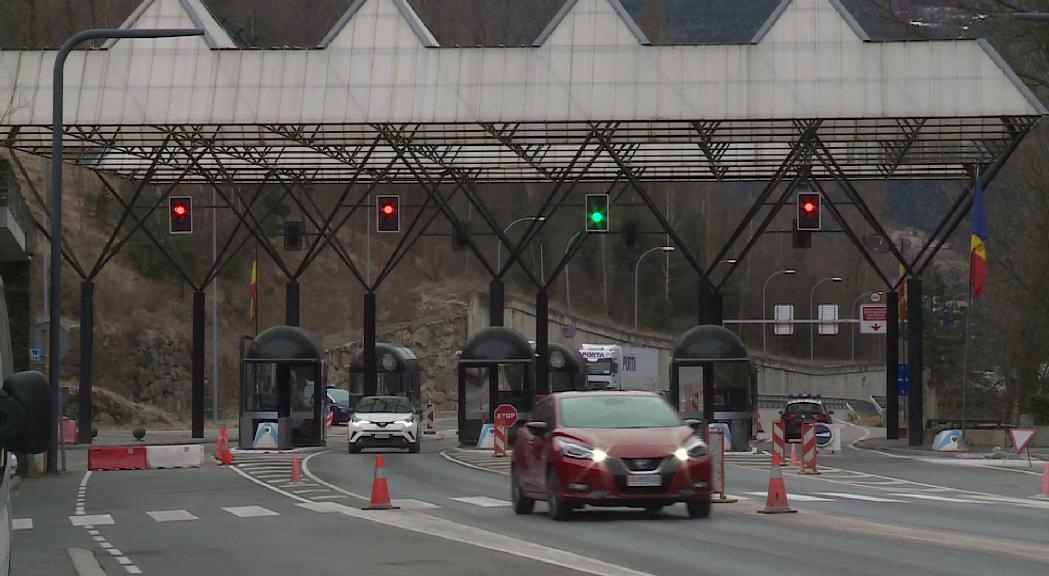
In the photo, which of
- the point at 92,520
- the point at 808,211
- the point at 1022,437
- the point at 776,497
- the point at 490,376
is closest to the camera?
the point at 776,497

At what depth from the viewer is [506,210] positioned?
368ft

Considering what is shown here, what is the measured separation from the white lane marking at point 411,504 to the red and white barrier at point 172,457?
13886 mm

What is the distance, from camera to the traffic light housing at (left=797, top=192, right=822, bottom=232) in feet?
156

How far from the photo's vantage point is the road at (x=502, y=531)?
620 inches

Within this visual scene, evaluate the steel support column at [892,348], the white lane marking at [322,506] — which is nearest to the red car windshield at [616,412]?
the white lane marking at [322,506]

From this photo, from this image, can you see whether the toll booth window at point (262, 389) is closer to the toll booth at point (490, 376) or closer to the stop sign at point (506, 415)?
the toll booth at point (490, 376)

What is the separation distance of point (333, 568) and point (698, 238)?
99.4 metres

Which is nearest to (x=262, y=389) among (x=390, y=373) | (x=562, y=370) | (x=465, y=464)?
(x=465, y=464)

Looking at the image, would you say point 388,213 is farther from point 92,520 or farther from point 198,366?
point 92,520

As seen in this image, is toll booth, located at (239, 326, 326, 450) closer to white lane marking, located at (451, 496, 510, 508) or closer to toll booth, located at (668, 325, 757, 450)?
toll booth, located at (668, 325, 757, 450)

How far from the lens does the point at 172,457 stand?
40594 millimetres

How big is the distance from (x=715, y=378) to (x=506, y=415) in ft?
18.8

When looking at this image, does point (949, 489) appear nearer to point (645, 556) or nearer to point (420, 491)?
point (420, 491)

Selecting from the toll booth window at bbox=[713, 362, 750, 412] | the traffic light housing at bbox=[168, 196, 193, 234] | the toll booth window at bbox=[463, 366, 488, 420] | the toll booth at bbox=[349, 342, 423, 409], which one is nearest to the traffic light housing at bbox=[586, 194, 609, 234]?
the toll booth window at bbox=[713, 362, 750, 412]
